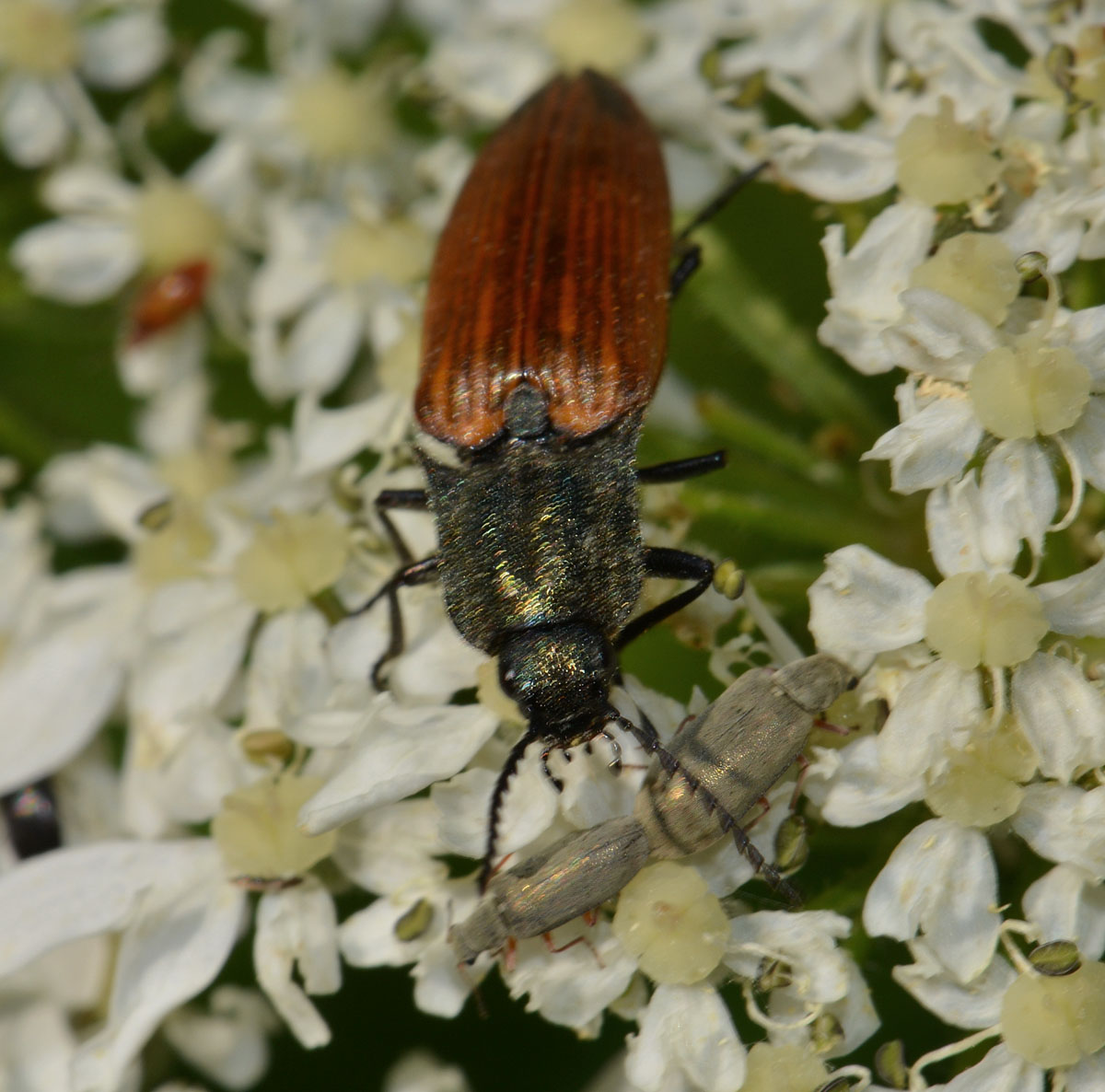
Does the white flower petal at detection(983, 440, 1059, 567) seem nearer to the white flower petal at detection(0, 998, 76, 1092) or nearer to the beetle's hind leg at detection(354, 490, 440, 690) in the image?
the beetle's hind leg at detection(354, 490, 440, 690)

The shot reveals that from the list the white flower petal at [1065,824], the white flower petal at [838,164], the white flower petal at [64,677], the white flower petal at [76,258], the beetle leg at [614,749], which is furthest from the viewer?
the white flower petal at [76,258]

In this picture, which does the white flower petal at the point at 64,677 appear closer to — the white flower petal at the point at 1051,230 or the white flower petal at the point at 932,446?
the white flower petal at the point at 932,446

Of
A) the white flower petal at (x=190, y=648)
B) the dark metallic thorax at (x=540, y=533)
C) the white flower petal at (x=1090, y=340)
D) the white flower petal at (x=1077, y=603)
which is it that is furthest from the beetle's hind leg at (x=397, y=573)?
the white flower petal at (x=1090, y=340)

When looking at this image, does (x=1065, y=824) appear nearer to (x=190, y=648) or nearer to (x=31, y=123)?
(x=190, y=648)

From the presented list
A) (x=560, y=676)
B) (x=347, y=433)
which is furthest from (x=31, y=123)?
(x=560, y=676)

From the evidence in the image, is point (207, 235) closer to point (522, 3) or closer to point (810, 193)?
point (522, 3)

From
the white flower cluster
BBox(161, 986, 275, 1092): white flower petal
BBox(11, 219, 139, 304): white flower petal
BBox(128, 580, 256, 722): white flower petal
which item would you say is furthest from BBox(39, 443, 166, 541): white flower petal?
BBox(161, 986, 275, 1092): white flower petal
